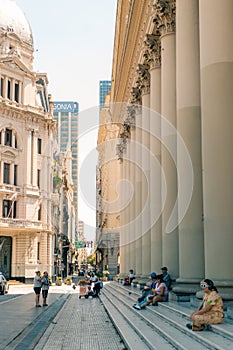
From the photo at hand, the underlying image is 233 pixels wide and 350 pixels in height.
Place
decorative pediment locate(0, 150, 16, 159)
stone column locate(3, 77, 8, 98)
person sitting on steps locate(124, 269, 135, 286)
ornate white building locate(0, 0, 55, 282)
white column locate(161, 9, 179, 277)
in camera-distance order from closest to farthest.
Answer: white column locate(161, 9, 179, 277) < person sitting on steps locate(124, 269, 135, 286) < decorative pediment locate(0, 150, 16, 159) < ornate white building locate(0, 0, 55, 282) < stone column locate(3, 77, 8, 98)

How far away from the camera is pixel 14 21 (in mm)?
66500

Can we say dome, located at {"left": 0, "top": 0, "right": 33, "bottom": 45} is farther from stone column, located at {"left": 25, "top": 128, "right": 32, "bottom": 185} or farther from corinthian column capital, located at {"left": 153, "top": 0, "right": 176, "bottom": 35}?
corinthian column capital, located at {"left": 153, "top": 0, "right": 176, "bottom": 35}

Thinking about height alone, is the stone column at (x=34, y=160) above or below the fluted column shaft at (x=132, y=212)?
above

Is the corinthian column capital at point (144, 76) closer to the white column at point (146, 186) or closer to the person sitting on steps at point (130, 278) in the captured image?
the white column at point (146, 186)

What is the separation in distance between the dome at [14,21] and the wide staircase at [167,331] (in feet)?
182

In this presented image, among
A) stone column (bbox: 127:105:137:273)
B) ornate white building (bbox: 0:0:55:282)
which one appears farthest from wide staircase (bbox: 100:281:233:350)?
ornate white building (bbox: 0:0:55:282)

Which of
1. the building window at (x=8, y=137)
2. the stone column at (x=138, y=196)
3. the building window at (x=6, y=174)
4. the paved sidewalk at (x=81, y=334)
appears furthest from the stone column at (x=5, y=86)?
the paved sidewalk at (x=81, y=334)

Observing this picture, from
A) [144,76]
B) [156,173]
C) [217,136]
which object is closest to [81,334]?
[217,136]

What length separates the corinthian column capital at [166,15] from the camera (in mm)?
19000

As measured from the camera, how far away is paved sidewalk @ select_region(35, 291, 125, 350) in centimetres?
1149

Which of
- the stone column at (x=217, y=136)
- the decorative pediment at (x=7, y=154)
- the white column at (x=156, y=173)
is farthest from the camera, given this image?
the decorative pediment at (x=7, y=154)

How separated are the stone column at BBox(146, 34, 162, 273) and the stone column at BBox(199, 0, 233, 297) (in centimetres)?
979

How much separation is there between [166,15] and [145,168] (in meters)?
9.29

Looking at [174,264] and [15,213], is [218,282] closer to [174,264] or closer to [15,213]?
[174,264]
